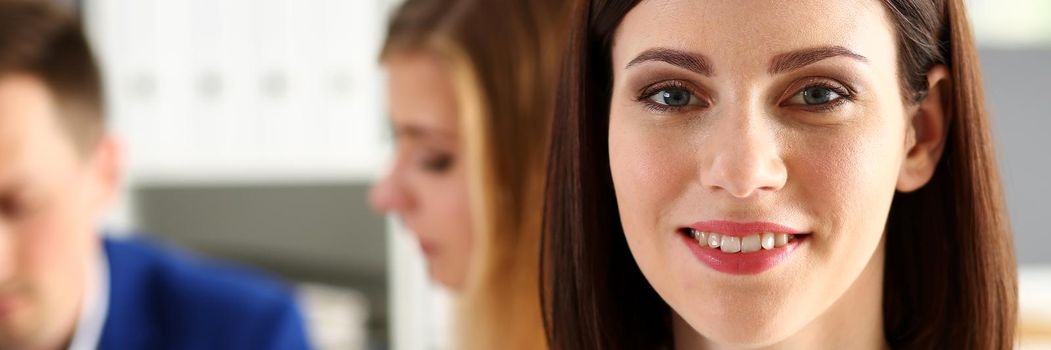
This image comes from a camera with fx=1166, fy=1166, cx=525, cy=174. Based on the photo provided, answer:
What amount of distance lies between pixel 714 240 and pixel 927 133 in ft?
0.59

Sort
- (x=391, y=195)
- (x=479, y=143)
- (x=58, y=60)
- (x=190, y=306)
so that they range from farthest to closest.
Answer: (x=190, y=306) → (x=58, y=60) → (x=391, y=195) → (x=479, y=143)

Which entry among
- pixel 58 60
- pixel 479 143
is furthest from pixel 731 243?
pixel 58 60

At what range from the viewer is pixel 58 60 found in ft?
5.28

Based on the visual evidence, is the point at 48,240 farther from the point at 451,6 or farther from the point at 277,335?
the point at 451,6

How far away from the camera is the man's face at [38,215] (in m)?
1.47

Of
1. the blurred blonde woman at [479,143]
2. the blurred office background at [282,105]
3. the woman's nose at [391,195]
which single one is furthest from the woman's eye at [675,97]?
the blurred office background at [282,105]

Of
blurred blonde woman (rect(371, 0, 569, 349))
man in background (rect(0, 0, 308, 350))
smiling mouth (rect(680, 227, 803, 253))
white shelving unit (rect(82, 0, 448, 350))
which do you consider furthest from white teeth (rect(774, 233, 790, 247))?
white shelving unit (rect(82, 0, 448, 350))

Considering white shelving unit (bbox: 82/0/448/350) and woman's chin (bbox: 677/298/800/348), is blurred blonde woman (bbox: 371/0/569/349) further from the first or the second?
white shelving unit (bbox: 82/0/448/350)

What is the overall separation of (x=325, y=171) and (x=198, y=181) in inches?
10.7

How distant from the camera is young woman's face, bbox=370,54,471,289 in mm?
1312

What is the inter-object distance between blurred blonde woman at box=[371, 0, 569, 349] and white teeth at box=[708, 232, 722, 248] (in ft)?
1.49

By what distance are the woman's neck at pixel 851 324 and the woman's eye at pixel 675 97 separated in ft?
0.57

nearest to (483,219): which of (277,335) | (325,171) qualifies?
(277,335)

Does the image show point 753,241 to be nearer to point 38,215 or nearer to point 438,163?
point 438,163
